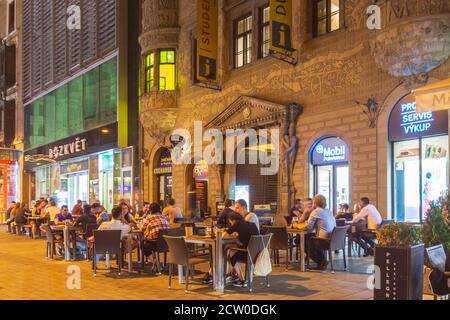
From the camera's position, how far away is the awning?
23.4 feet

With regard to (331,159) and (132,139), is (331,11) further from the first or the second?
(132,139)

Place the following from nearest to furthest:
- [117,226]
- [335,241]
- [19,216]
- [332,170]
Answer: [335,241] → [117,226] → [332,170] → [19,216]

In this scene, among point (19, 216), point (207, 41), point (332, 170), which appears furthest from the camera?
point (19, 216)

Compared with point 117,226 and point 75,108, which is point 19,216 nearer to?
point 75,108

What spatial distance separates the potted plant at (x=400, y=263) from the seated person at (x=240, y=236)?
3009mm

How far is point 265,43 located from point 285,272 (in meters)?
9.47

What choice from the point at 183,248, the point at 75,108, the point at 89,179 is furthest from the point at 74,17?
the point at 183,248

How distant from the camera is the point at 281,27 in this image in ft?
52.1

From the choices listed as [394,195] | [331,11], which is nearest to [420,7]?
[331,11]

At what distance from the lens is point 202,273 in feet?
35.6

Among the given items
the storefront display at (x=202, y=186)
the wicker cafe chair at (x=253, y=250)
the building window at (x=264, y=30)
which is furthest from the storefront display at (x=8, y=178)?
the wicker cafe chair at (x=253, y=250)

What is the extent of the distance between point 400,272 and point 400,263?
Answer: 101 mm

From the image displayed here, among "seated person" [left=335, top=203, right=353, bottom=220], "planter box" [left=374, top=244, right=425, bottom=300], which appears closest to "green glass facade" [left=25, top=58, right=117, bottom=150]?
"seated person" [left=335, top=203, right=353, bottom=220]

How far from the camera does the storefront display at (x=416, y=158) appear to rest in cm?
1260
